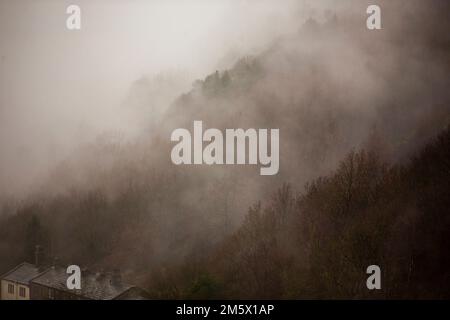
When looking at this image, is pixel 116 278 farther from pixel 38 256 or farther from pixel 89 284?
pixel 38 256

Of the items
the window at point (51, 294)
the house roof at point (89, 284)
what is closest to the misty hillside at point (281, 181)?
the house roof at point (89, 284)

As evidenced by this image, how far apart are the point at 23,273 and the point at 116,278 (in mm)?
938

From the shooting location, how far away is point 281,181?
5766 mm

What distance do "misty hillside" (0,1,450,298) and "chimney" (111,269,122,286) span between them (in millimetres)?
98

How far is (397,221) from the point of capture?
18.4 feet

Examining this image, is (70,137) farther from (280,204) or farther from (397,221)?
(397,221)

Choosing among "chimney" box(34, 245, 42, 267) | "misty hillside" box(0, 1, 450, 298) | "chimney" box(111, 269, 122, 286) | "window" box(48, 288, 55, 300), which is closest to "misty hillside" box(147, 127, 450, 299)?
"misty hillside" box(0, 1, 450, 298)

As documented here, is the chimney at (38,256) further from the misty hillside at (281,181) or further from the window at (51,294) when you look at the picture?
the window at (51,294)

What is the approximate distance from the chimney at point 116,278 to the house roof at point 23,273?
744mm

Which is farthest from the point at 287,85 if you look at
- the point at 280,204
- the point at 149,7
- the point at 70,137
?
the point at 70,137

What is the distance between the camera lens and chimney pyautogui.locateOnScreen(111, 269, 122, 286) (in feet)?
18.7

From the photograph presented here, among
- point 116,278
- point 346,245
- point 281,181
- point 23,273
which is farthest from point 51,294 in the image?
point 346,245

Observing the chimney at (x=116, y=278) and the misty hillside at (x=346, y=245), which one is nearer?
the misty hillside at (x=346, y=245)

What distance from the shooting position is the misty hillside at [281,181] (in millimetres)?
5645
